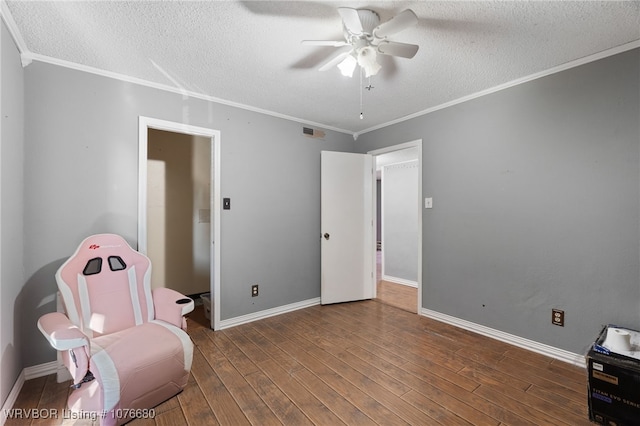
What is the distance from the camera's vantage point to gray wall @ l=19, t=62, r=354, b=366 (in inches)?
83.0

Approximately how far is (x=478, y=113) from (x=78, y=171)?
3.64 m

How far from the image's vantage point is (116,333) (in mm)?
1896

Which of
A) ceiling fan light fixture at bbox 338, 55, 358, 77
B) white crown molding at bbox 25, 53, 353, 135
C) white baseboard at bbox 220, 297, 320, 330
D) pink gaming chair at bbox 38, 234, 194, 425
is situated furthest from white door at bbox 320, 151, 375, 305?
pink gaming chair at bbox 38, 234, 194, 425

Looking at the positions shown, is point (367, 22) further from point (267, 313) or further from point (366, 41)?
point (267, 313)

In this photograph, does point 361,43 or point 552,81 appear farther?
point 552,81

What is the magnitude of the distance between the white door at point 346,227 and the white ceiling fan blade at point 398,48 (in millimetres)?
1945

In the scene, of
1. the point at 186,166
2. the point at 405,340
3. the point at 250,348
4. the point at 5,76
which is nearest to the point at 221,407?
the point at 250,348

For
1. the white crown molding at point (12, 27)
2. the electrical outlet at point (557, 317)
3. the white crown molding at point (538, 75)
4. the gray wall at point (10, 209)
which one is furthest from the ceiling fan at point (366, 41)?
the electrical outlet at point (557, 317)

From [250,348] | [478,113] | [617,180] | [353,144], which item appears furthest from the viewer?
[353,144]

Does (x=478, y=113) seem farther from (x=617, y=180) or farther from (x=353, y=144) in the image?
(x=353, y=144)

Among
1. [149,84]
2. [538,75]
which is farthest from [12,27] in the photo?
[538,75]

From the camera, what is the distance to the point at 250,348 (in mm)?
2545

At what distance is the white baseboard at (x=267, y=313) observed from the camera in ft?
9.93

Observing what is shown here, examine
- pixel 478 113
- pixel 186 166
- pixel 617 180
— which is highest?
pixel 478 113
